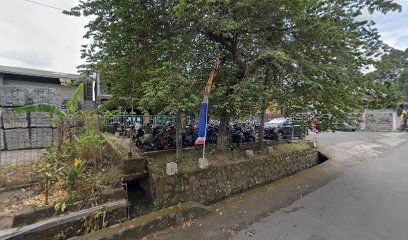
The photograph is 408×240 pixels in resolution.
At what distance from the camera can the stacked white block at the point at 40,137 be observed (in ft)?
23.8

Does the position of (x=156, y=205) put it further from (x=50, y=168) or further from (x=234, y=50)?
(x=234, y=50)


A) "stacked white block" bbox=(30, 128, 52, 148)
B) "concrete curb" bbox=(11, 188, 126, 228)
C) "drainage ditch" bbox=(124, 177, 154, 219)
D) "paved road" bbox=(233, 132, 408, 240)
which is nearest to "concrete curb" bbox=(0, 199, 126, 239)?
"concrete curb" bbox=(11, 188, 126, 228)

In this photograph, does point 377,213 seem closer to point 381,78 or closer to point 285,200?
point 285,200

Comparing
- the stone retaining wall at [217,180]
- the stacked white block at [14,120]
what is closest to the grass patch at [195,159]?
the stone retaining wall at [217,180]

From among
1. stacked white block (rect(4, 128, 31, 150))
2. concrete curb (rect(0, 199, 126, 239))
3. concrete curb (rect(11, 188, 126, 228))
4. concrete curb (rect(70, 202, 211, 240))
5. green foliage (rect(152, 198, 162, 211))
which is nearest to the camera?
concrete curb (rect(0, 199, 126, 239))

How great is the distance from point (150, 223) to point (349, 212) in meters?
4.64

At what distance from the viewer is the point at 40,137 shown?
741 centimetres

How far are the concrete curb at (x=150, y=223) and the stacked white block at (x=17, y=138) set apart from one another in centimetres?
571

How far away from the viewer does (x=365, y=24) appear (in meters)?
6.46

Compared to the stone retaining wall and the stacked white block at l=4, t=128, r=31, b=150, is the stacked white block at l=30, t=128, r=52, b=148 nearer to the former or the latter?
the stacked white block at l=4, t=128, r=31, b=150

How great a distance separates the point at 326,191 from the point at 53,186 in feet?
23.5

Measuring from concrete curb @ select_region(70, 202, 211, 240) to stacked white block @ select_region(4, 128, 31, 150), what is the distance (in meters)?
5.71

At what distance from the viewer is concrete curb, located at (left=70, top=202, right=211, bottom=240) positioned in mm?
3383

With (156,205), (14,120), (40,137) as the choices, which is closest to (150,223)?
(156,205)
